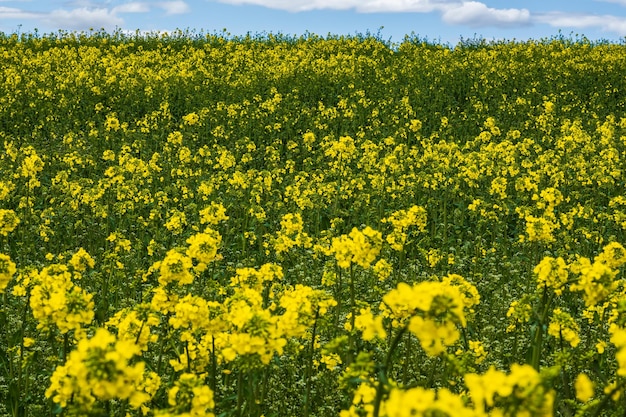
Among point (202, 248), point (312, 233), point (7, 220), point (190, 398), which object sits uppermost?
point (7, 220)

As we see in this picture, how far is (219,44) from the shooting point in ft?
86.6

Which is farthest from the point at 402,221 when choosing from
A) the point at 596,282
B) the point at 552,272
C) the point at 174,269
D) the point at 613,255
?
the point at 596,282

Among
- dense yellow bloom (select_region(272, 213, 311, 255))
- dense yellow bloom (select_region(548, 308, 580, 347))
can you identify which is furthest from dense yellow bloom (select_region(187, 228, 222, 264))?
dense yellow bloom (select_region(548, 308, 580, 347))

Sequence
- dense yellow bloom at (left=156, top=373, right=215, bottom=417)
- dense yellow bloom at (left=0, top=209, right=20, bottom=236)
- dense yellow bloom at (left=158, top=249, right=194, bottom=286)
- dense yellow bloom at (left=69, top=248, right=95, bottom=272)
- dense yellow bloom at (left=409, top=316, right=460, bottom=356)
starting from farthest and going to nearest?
dense yellow bloom at (left=0, top=209, right=20, bottom=236) → dense yellow bloom at (left=69, top=248, right=95, bottom=272) → dense yellow bloom at (left=158, top=249, right=194, bottom=286) → dense yellow bloom at (left=156, top=373, right=215, bottom=417) → dense yellow bloom at (left=409, top=316, right=460, bottom=356)

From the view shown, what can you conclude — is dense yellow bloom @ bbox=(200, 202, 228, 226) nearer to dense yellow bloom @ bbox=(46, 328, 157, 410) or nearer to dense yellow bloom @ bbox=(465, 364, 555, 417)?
dense yellow bloom @ bbox=(46, 328, 157, 410)

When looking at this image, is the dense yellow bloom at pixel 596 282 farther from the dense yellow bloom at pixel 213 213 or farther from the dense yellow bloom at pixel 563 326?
the dense yellow bloom at pixel 213 213

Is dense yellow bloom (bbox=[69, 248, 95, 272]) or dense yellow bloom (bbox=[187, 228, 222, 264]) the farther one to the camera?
dense yellow bloom (bbox=[69, 248, 95, 272])

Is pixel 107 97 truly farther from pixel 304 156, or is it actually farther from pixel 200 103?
pixel 304 156

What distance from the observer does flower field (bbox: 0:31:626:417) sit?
3232mm

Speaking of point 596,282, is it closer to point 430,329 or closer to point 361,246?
point 361,246

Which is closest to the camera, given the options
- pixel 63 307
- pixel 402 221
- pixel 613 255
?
pixel 63 307

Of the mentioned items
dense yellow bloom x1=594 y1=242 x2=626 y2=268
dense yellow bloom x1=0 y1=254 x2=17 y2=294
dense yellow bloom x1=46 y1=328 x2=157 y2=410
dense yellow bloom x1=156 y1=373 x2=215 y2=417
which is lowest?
dense yellow bloom x1=156 y1=373 x2=215 y2=417

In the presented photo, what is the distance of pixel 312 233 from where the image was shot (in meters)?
9.59

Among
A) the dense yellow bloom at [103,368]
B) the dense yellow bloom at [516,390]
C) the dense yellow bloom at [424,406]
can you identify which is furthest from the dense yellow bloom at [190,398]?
the dense yellow bloom at [516,390]
